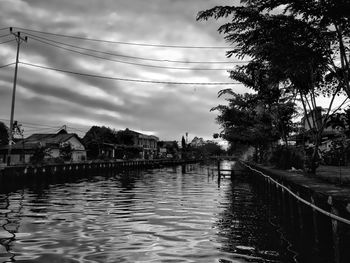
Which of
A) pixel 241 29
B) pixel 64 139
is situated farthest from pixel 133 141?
pixel 241 29

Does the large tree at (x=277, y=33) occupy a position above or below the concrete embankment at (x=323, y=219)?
above

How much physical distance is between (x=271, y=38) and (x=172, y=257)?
8.41 meters

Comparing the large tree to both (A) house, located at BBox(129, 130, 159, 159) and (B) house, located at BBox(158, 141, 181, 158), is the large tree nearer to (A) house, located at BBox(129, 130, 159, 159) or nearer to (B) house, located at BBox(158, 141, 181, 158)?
(A) house, located at BBox(129, 130, 159, 159)

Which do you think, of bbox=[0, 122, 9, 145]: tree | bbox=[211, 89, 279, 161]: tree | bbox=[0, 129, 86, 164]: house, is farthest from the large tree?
bbox=[0, 122, 9, 145]: tree

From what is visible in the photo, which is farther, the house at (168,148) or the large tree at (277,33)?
the house at (168,148)

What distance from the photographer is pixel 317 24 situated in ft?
47.8

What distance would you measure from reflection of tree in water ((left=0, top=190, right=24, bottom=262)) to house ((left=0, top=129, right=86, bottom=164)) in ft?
144

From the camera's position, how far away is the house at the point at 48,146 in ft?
221

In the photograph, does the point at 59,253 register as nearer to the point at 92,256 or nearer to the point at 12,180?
the point at 92,256

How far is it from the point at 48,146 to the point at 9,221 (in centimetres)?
5513

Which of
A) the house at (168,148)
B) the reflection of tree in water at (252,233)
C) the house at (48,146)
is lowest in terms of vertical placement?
the reflection of tree in water at (252,233)

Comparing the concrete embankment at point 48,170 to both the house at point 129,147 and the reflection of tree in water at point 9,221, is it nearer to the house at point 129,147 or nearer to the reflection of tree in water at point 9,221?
the reflection of tree in water at point 9,221

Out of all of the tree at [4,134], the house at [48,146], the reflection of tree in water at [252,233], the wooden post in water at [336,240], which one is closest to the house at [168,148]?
the house at [48,146]

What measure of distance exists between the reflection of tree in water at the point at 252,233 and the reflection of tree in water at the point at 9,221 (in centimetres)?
590
